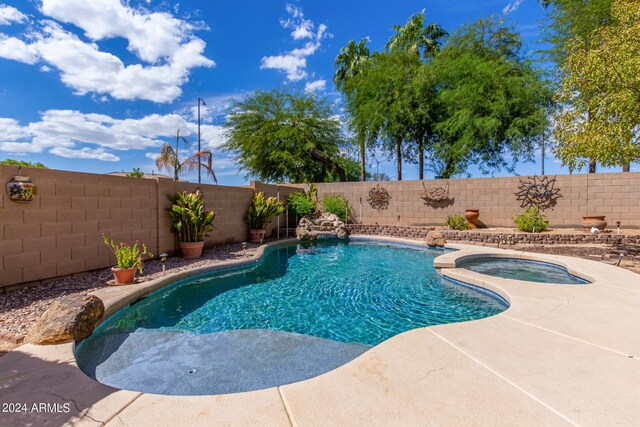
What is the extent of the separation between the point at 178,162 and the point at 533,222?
50.8ft

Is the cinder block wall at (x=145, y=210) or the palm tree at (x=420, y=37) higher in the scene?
the palm tree at (x=420, y=37)

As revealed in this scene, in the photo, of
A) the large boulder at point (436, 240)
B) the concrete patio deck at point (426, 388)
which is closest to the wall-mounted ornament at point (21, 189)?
the concrete patio deck at point (426, 388)

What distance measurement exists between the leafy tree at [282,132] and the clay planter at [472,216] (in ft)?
30.8

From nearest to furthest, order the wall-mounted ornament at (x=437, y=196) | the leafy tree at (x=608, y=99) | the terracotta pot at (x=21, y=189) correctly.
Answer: the terracotta pot at (x=21, y=189) → the leafy tree at (x=608, y=99) → the wall-mounted ornament at (x=437, y=196)

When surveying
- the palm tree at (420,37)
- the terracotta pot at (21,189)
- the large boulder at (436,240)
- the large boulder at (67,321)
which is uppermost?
the palm tree at (420,37)

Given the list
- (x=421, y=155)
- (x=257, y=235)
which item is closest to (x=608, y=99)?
(x=257, y=235)

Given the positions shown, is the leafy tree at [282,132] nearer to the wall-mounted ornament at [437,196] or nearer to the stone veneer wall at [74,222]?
the wall-mounted ornament at [437,196]

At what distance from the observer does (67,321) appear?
9.62 feet

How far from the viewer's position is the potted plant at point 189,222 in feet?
23.1

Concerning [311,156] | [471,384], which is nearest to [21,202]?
[471,384]

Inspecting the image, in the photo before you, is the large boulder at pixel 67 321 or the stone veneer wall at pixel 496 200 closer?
the large boulder at pixel 67 321

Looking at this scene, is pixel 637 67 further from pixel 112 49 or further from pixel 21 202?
pixel 112 49

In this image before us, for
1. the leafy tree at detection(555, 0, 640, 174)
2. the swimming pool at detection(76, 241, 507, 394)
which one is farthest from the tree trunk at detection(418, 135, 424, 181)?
the swimming pool at detection(76, 241, 507, 394)

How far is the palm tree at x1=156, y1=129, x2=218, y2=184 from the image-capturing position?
47.2 ft
